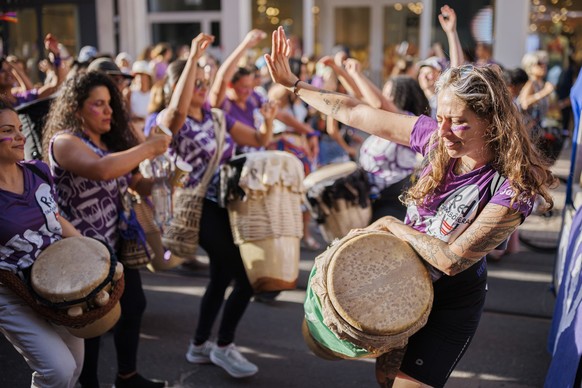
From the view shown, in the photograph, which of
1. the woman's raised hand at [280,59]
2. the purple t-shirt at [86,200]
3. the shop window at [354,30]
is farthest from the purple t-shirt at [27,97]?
the shop window at [354,30]

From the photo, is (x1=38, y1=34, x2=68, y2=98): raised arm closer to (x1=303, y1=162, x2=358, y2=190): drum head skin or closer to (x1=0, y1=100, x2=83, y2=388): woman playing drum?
(x1=303, y1=162, x2=358, y2=190): drum head skin

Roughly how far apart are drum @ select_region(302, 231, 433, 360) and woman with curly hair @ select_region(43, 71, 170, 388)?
1.22 metres

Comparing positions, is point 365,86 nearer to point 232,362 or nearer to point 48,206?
point 232,362

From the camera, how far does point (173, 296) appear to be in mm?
5289

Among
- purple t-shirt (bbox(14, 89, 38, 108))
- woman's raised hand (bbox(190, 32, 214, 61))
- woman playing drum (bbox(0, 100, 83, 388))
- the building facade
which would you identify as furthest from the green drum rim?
the building facade

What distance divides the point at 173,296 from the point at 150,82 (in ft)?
14.0

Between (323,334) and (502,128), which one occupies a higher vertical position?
(502,128)

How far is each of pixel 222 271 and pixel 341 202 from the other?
0.86m

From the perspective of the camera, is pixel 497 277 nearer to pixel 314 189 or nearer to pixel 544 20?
pixel 314 189

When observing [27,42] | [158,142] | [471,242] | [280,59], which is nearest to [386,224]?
[471,242]

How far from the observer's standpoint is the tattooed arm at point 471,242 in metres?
2.34

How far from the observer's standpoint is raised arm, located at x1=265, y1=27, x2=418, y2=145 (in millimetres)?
2768

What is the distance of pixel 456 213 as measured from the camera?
8.10ft

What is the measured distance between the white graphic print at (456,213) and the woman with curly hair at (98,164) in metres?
1.44
